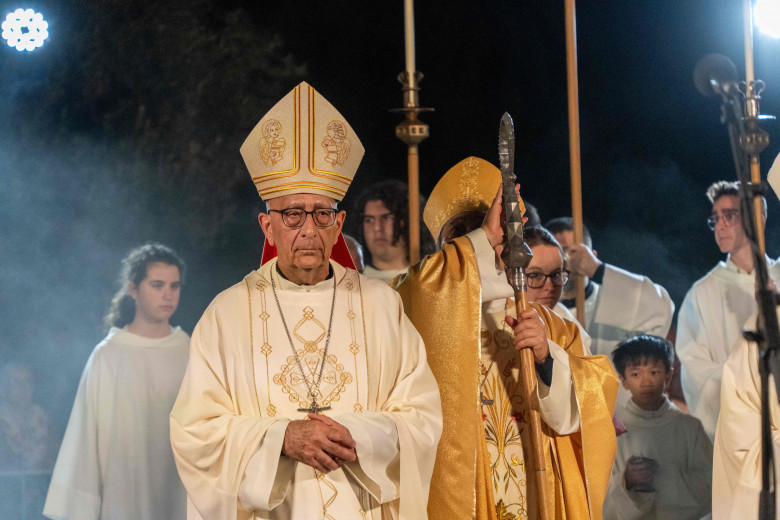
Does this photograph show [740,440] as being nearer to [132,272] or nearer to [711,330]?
[711,330]

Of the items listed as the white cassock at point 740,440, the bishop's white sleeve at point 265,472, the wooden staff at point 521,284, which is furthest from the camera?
the white cassock at point 740,440

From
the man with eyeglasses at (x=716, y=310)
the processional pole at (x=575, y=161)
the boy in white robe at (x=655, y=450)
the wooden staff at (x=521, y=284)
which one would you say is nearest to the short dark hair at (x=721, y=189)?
the man with eyeglasses at (x=716, y=310)

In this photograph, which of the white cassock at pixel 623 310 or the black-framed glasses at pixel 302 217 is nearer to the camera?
the black-framed glasses at pixel 302 217

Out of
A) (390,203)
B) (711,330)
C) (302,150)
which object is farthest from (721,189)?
(302,150)

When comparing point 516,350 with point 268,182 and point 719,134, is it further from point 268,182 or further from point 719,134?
point 719,134

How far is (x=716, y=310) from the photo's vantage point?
249 inches

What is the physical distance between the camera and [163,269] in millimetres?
6309

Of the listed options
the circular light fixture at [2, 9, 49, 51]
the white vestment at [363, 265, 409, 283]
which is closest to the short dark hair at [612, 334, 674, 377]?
the white vestment at [363, 265, 409, 283]

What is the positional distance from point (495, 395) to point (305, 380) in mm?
881

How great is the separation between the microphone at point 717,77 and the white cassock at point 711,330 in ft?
11.6

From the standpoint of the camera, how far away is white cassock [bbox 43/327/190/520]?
19.1 ft

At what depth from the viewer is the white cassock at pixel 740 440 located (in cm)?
416

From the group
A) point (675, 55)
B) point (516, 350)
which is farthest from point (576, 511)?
point (675, 55)

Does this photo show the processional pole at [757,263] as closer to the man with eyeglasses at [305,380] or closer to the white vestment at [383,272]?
the man with eyeglasses at [305,380]
